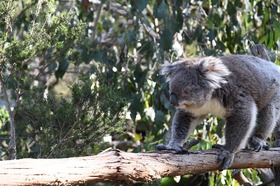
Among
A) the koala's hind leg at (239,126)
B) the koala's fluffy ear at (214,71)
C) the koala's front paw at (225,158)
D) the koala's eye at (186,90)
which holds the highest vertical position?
the koala's fluffy ear at (214,71)

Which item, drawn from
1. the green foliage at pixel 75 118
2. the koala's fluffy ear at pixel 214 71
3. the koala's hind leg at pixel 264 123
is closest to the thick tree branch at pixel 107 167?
the koala's fluffy ear at pixel 214 71

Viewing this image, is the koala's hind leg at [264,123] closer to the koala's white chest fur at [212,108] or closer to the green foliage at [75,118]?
the koala's white chest fur at [212,108]

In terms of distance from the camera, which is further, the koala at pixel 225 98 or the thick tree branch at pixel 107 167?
the koala at pixel 225 98

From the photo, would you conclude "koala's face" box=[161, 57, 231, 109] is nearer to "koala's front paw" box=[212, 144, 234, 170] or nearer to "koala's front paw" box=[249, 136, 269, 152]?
"koala's front paw" box=[212, 144, 234, 170]

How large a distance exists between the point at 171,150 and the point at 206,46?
3.02 meters

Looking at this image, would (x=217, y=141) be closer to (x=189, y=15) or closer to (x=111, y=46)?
(x=189, y=15)

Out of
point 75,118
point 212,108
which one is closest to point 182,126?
point 212,108

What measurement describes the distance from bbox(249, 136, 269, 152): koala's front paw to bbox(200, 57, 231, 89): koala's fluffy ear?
518 mm

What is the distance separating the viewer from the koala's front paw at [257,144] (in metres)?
4.11

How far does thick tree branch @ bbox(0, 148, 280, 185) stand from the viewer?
2602mm

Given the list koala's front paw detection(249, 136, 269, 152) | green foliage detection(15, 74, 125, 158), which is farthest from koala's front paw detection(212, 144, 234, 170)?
green foliage detection(15, 74, 125, 158)

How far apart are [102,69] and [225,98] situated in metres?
2.21

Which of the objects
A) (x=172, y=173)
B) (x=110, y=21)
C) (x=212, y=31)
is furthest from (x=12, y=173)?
(x=110, y=21)

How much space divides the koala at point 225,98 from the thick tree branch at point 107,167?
0.88 feet
